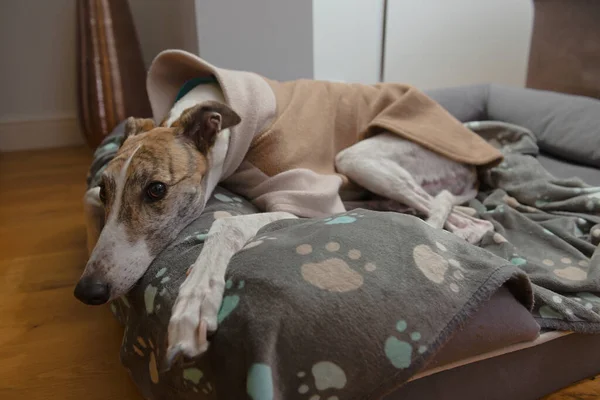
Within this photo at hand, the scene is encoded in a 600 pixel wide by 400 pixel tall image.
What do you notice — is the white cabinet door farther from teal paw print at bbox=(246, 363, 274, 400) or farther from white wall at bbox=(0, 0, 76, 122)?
teal paw print at bbox=(246, 363, 274, 400)

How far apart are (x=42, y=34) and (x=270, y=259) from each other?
3.20 m

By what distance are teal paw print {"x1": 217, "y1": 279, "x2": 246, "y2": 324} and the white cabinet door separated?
2.89 meters

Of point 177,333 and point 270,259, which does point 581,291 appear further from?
point 177,333

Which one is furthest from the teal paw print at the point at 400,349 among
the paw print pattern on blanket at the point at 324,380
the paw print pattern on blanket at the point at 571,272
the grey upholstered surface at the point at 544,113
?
the grey upholstered surface at the point at 544,113

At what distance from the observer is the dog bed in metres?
1.01

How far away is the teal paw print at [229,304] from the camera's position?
106cm

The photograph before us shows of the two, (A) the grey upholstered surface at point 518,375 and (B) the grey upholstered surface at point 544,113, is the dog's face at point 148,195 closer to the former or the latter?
(A) the grey upholstered surface at point 518,375

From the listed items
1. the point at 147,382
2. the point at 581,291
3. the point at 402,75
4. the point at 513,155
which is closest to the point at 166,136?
the point at 147,382

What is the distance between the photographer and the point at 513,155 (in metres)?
2.32

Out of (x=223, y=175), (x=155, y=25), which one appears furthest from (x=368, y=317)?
(x=155, y=25)

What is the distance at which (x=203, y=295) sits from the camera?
3.55 feet

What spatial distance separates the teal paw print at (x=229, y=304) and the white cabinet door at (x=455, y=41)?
2.89m

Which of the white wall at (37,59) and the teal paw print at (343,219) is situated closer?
the teal paw print at (343,219)

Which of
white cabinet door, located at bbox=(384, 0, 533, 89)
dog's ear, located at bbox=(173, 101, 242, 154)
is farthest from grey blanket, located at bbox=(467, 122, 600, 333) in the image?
white cabinet door, located at bbox=(384, 0, 533, 89)
